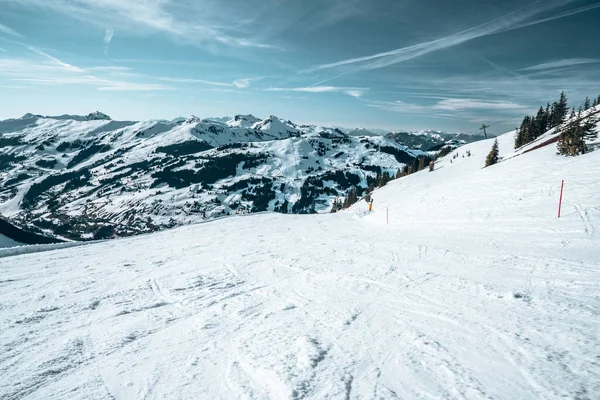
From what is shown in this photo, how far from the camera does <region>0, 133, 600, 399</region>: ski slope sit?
505cm

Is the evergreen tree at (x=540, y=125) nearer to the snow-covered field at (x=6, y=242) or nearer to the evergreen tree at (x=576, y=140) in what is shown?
the evergreen tree at (x=576, y=140)

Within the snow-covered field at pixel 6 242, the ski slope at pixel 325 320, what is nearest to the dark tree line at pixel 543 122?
the ski slope at pixel 325 320

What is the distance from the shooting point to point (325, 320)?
24.2 ft

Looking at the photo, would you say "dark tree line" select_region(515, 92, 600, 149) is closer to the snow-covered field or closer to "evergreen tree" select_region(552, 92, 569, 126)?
"evergreen tree" select_region(552, 92, 569, 126)

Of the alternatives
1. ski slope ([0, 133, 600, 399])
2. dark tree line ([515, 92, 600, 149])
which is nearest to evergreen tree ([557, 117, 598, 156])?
ski slope ([0, 133, 600, 399])

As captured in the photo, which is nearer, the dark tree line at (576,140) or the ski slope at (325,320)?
the ski slope at (325,320)

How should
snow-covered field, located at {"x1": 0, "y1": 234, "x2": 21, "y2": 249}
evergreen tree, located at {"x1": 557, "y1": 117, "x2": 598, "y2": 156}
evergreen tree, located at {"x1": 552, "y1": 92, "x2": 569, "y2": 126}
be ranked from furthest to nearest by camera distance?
evergreen tree, located at {"x1": 552, "y1": 92, "x2": 569, "y2": 126}, snow-covered field, located at {"x1": 0, "y1": 234, "x2": 21, "y2": 249}, evergreen tree, located at {"x1": 557, "y1": 117, "x2": 598, "y2": 156}

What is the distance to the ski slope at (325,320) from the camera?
5.05 metres

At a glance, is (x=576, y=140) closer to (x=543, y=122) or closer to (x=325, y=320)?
(x=325, y=320)

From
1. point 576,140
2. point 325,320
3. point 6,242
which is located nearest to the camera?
point 325,320

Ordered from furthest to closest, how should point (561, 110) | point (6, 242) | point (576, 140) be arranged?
point (561, 110)
point (6, 242)
point (576, 140)

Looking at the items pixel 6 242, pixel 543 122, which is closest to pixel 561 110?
pixel 543 122

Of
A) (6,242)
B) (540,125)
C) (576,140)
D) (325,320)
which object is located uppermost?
(540,125)

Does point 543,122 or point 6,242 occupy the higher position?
point 543,122
